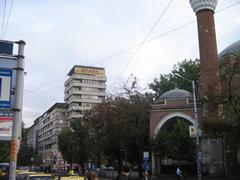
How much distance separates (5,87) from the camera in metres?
8.17

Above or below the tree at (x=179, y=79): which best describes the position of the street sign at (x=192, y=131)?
below

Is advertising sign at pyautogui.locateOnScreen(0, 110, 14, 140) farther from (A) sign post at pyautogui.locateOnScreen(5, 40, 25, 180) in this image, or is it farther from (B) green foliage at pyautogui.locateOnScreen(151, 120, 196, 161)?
(B) green foliage at pyautogui.locateOnScreen(151, 120, 196, 161)

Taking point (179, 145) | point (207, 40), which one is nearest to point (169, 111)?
point (179, 145)

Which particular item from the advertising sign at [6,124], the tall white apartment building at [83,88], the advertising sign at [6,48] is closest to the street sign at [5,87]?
the advertising sign at [6,124]

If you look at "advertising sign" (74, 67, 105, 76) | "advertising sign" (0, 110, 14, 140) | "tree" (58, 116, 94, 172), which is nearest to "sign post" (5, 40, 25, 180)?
"advertising sign" (0, 110, 14, 140)

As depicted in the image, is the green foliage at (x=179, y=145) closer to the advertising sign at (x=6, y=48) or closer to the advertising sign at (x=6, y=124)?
the advertising sign at (x=6, y=124)

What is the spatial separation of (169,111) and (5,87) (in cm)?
4308

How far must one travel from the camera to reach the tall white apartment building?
4353 inches

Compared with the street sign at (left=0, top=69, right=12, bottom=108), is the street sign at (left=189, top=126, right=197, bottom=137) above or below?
above

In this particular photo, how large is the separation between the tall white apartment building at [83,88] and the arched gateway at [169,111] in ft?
198

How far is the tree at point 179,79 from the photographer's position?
69312 mm

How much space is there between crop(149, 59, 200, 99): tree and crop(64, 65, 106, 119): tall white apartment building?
123ft

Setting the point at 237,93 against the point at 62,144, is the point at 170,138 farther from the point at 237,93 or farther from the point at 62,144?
the point at 62,144

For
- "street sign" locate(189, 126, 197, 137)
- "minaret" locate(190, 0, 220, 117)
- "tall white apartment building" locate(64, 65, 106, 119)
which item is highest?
"tall white apartment building" locate(64, 65, 106, 119)
